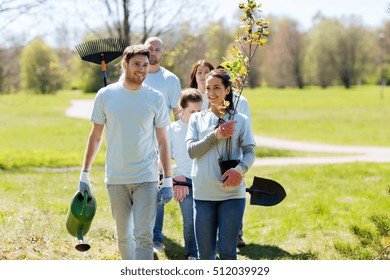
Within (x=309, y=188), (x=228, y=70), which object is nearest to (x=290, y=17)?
(x=309, y=188)

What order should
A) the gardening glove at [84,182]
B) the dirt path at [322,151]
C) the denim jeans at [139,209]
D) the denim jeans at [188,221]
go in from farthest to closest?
the dirt path at [322,151]
the denim jeans at [188,221]
the gardening glove at [84,182]
the denim jeans at [139,209]

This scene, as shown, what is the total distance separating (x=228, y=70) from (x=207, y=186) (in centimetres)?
87

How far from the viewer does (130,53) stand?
4664mm

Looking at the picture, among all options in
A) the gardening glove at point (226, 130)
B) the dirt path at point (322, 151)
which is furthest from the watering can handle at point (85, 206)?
the dirt path at point (322, 151)

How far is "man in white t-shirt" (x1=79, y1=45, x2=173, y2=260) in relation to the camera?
182 inches

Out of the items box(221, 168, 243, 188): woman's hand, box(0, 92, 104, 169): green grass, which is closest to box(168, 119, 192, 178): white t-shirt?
box(221, 168, 243, 188): woman's hand

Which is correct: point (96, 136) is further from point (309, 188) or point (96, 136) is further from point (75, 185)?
point (309, 188)

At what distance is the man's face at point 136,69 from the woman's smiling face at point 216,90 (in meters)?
0.45

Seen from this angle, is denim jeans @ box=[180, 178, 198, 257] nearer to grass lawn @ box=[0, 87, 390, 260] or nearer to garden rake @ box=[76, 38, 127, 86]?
grass lawn @ box=[0, 87, 390, 260]

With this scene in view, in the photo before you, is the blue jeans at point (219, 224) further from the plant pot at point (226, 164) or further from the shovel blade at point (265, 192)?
the shovel blade at point (265, 192)

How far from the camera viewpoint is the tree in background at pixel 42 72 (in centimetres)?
3025

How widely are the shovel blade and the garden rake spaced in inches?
62.1

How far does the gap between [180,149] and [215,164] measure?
1.37 m

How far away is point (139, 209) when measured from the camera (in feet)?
15.4
